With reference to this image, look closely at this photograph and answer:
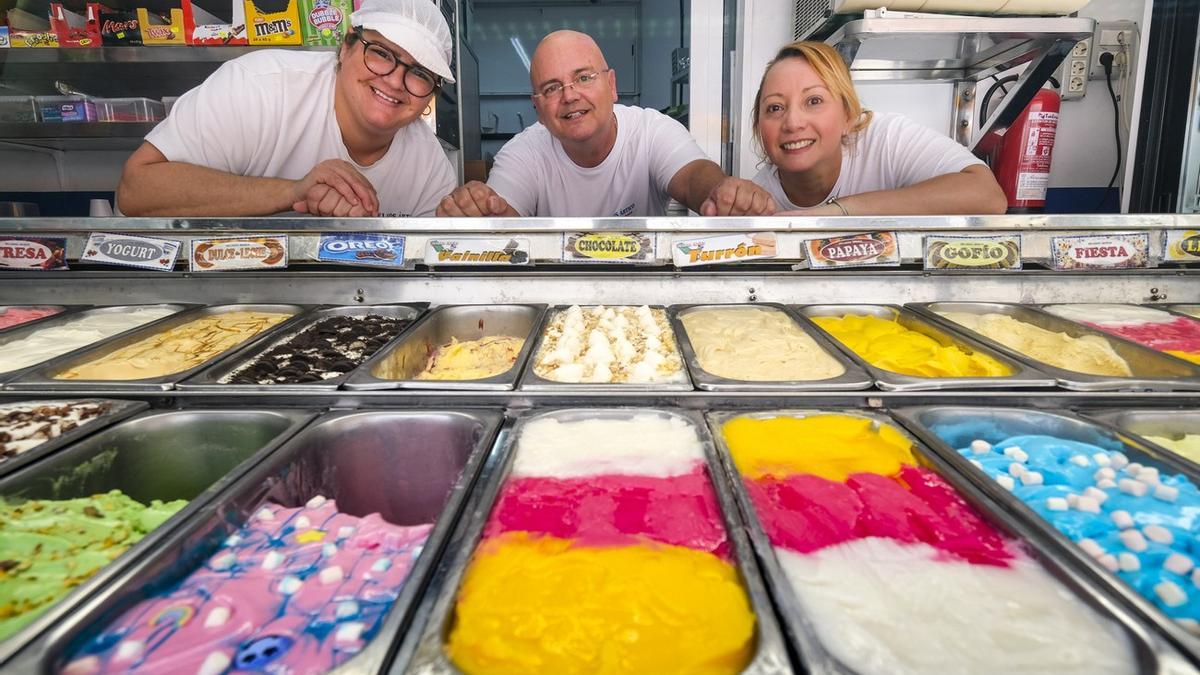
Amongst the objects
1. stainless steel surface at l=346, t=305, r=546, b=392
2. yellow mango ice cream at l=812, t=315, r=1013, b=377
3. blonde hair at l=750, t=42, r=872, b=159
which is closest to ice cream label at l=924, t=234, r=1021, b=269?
yellow mango ice cream at l=812, t=315, r=1013, b=377

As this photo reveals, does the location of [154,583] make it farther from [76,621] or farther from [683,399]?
[683,399]

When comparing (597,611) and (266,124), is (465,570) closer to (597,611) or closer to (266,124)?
(597,611)

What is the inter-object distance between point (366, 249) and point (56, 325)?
1007 mm

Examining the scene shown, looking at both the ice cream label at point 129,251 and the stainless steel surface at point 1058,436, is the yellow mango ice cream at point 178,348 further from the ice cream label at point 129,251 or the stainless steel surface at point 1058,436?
the stainless steel surface at point 1058,436

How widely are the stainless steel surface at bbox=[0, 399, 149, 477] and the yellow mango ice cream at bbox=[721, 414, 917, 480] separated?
1.34 m

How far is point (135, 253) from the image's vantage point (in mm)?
1794

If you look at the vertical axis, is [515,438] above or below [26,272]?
below

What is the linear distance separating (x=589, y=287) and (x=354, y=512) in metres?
1.04

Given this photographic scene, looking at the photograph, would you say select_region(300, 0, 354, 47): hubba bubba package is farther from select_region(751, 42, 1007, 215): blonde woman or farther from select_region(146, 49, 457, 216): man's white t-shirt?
select_region(751, 42, 1007, 215): blonde woman

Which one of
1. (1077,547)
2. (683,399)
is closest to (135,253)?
(683,399)

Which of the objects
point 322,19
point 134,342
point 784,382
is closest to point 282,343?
point 134,342

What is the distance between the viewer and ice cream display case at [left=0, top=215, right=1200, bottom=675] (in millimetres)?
779

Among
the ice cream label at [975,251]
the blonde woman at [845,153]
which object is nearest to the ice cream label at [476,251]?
the blonde woman at [845,153]

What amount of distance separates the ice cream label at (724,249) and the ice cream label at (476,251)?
485mm
